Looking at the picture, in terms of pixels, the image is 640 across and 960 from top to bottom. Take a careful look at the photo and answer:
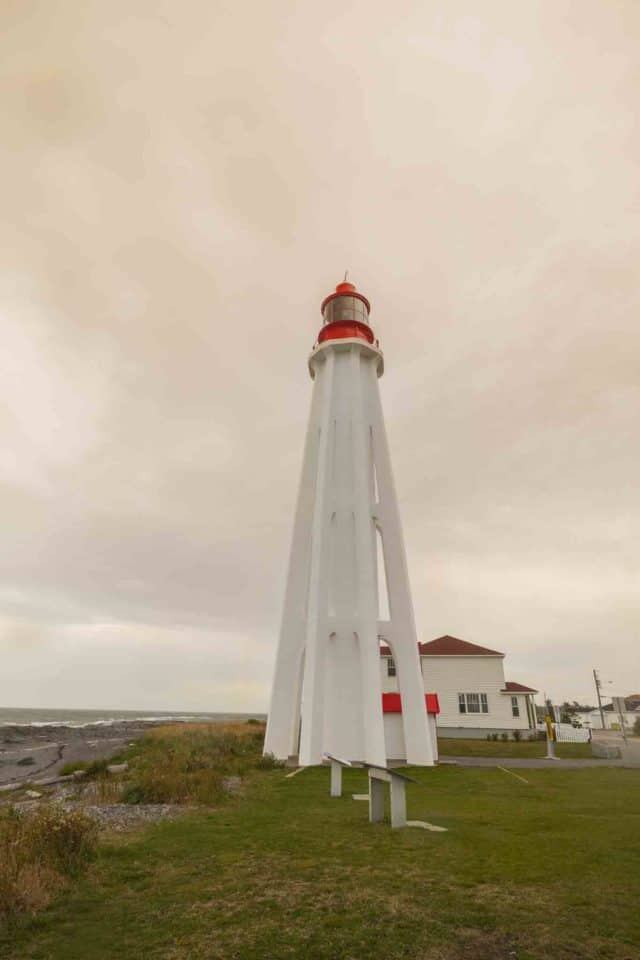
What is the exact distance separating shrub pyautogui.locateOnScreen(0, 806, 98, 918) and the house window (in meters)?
27.5

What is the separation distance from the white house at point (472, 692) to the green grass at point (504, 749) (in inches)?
90.9

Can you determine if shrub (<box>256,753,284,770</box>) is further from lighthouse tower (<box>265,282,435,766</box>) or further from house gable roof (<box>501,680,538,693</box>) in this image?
house gable roof (<box>501,680,538,693</box>)

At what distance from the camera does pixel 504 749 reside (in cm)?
2389

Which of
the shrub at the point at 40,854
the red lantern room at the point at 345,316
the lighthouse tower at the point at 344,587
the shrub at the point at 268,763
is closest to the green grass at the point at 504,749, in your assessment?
the lighthouse tower at the point at 344,587

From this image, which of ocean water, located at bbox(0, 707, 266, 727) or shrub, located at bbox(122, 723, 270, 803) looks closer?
shrub, located at bbox(122, 723, 270, 803)

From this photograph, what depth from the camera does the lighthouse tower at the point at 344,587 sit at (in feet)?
50.9

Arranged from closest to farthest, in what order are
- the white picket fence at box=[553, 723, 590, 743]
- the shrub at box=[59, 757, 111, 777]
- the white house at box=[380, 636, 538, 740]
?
the shrub at box=[59, 757, 111, 777] → the white house at box=[380, 636, 538, 740] → the white picket fence at box=[553, 723, 590, 743]

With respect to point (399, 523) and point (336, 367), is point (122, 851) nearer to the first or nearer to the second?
point (399, 523)

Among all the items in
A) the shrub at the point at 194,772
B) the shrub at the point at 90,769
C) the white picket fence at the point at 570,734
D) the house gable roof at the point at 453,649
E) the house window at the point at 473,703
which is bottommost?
A: the shrub at the point at 90,769

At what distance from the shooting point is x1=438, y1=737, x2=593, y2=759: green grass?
858 inches

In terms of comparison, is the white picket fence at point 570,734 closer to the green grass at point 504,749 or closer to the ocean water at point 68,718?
the green grass at point 504,749

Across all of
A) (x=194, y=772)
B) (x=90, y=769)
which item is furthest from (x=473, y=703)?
(x=194, y=772)

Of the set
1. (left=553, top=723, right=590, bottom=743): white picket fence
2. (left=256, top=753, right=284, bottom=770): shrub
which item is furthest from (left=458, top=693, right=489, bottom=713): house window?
(left=256, top=753, right=284, bottom=770): shrub

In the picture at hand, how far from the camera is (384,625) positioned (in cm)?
1667
